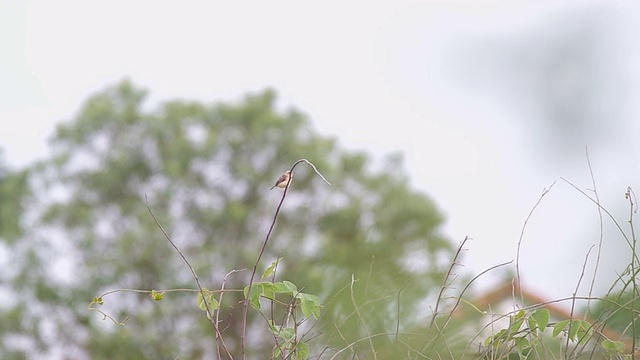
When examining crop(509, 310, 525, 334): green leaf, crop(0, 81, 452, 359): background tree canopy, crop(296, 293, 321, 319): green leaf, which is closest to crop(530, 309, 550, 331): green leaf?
crop(509, 310, 525, 334): green leaf

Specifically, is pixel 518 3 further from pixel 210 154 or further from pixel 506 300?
pixel 210 154

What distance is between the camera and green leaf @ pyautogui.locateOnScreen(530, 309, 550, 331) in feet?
2.08

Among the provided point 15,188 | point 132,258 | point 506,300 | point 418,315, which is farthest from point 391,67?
point 15,188

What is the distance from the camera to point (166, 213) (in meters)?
10.6

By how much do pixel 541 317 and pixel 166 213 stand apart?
33.2 feet

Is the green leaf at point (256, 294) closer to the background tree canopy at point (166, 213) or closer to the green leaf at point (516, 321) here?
the green leaf at point (516, 321)

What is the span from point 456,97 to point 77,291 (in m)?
10.3

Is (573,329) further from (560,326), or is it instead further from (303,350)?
(303,350)

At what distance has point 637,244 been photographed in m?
0.68

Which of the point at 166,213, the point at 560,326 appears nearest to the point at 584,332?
the point at 560,326

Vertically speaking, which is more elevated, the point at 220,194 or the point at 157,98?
the point at 157,98

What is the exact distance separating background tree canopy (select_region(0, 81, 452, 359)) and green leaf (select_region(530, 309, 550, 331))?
9056mm

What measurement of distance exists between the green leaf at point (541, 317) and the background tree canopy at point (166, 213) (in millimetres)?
9056

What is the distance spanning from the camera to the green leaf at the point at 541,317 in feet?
2.08
